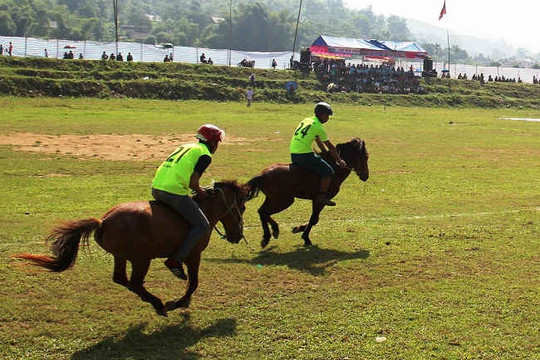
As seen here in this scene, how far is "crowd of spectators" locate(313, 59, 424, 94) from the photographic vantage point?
214 ft

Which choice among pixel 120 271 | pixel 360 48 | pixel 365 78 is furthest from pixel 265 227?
pixel 360 48

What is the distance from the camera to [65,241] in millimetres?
7902

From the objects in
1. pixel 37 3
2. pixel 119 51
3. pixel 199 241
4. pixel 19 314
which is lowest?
pixel 19 314

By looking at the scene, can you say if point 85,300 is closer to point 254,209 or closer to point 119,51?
point 254,209

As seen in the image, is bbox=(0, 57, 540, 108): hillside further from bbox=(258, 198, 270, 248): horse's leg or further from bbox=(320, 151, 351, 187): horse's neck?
bbox=(258, 198, 270, 248): horse's leg

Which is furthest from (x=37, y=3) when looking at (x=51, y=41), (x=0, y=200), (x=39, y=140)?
(x=0, y=200)

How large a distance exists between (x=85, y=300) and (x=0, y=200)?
753cm

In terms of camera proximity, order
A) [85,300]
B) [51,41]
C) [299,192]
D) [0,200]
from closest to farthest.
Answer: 1. [85,300]
2. [299,192]
3. [0,200]
4. [51,41]

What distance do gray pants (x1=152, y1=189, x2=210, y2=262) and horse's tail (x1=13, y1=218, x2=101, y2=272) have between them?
3.06 ft

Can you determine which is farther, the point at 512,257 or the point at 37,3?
the point at 37,3

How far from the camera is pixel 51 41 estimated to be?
5956 centimetres

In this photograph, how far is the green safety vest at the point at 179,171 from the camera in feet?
27.2

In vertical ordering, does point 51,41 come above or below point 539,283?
above

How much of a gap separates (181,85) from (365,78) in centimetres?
2312
